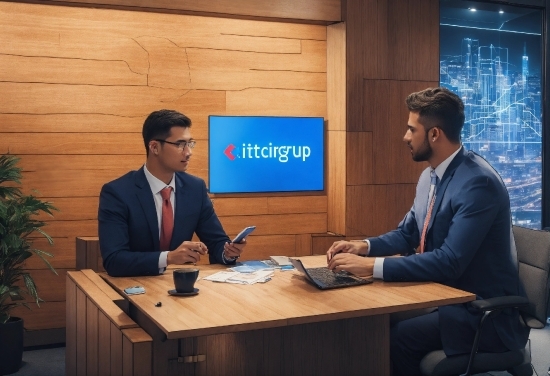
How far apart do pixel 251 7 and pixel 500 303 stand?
3.29 meters

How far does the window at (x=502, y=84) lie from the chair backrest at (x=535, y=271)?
305cm

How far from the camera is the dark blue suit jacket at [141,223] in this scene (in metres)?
3.22

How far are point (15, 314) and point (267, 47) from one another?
9.05ft

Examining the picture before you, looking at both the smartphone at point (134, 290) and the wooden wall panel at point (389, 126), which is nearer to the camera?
the smartphone at point (134, 290)

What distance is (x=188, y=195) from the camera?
3705 millimetres

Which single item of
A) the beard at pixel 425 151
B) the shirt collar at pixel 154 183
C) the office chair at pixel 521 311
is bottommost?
the office chair at pixel 521 311

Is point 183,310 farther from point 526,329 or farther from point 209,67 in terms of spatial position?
point 209,67

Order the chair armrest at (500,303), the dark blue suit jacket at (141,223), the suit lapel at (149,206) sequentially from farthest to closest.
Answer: the suit lapel at (149,206)
the dark blue suit jacket at (141,223)
the chair armrest at (500,303)

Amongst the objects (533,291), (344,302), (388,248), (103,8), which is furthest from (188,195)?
(103,8)

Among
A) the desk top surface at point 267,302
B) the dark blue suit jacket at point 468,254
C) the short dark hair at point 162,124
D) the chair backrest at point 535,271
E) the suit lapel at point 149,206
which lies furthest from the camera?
the short dark hair at point 162,124

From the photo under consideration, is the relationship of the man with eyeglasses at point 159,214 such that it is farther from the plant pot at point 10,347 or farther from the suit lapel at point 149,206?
the plant pot at point 10,347

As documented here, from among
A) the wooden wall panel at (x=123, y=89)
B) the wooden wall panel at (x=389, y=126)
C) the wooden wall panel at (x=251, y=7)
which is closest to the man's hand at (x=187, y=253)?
the wooden wall panel at (x=123, y=89)

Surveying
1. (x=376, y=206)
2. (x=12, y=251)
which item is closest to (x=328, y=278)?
(x=12, y=251)

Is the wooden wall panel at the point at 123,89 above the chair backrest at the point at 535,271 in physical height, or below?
above
